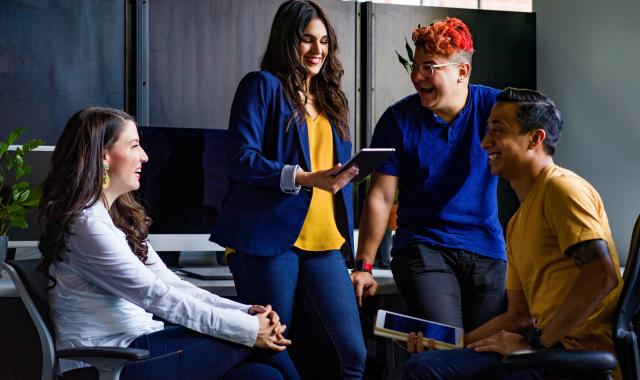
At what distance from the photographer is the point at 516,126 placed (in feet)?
6.23

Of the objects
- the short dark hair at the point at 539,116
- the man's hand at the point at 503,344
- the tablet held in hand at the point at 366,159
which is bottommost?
the man's hand at the point at 503,344

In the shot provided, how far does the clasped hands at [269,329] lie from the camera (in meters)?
2.01

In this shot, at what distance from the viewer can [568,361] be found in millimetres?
1499

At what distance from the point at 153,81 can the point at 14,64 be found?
0.54m

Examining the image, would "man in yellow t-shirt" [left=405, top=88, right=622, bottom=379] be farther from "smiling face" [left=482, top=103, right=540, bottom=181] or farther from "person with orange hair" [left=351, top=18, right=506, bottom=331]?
"person with orange hair" [left=351, top=18, right=506, bottom=331]

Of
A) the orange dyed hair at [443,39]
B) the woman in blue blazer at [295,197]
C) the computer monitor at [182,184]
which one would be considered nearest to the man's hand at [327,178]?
the woman in blue blazer at [295,197]

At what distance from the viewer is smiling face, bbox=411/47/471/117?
8.13 ft

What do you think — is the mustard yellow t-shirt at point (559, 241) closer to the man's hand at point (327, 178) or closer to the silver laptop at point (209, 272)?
the man's hand at point (327, 178)

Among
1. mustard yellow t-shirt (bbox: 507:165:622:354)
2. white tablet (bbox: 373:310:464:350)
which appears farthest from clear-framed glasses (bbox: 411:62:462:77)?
white tablet (bbox: 373:310:464:350)

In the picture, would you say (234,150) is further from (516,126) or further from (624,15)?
(624,15)

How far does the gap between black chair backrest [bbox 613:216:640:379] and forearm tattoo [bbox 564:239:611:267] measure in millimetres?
50

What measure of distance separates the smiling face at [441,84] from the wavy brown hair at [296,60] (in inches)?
10.9

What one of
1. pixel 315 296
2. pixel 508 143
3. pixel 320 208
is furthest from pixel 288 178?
pixel 508 143

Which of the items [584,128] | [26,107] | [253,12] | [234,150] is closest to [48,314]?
[234,150]
